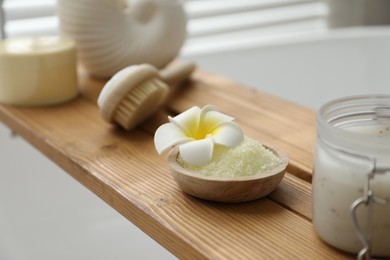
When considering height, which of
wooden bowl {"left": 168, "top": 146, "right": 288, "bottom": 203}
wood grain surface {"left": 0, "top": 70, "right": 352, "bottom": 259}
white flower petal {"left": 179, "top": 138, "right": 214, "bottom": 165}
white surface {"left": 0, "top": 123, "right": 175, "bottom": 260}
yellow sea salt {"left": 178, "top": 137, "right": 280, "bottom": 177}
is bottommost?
white surface {"left": 0, "top": 123, "right": 175, "bottom": 260}

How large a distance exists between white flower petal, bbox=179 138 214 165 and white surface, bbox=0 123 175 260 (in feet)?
1.20

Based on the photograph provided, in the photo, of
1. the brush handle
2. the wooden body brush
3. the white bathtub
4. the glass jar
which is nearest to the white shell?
the brush handle

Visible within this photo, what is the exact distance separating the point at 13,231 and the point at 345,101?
68 centimetres

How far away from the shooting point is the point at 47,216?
3.61 ft

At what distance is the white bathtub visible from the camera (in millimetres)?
1435

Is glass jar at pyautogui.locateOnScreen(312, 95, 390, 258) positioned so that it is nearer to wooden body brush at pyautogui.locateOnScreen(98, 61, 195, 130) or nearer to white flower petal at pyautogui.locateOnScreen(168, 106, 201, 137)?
white flower petal at pyautogui.locateOnScreen(168, 106, 201, 137)

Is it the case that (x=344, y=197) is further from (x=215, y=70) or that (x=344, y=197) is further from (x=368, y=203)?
(x=215, y=70)

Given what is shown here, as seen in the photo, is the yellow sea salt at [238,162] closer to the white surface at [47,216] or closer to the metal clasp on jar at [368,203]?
the metal clasp on jar at [368,203]

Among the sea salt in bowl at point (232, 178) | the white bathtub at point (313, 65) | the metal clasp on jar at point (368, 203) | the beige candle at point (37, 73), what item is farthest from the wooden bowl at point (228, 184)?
the white bathtub at point (313, 65)

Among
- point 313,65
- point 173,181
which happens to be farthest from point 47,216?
point 313,65

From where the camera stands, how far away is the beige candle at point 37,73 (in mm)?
962

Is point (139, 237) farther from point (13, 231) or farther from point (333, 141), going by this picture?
point (333, 141)

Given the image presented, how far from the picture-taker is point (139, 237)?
946mm

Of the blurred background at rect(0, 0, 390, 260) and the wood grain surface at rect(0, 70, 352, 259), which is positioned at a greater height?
the wood grain surface at rect(0, 70, 352, 259)
